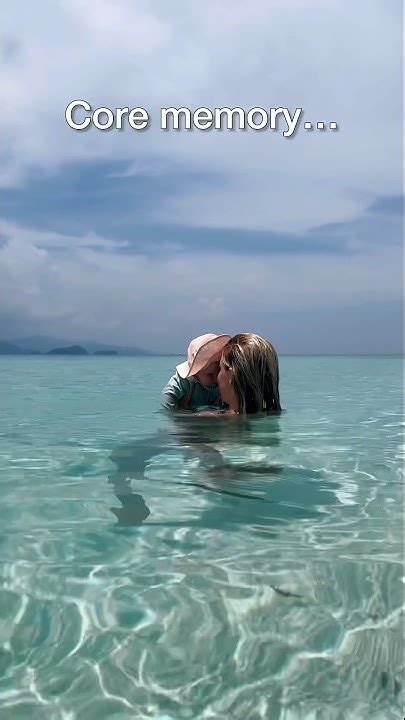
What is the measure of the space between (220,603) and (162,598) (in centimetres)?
30

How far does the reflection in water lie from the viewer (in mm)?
4652

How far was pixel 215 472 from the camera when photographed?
19.6 ft

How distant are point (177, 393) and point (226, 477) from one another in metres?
2.66

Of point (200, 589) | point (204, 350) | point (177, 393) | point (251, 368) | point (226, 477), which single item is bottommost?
point (200, 589)

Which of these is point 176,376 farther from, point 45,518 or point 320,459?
point 45,518

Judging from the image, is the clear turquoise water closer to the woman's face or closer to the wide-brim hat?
the woman's face

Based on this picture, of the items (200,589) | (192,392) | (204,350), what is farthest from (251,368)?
(200,589)

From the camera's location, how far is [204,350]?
760cm

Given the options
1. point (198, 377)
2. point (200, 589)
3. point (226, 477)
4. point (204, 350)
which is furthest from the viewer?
point (198, 377)

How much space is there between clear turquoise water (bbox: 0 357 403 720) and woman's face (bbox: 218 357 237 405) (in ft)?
4.18

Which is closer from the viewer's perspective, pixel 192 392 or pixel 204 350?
pixel 204 350

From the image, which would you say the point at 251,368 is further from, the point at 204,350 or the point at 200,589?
the point at 200,589

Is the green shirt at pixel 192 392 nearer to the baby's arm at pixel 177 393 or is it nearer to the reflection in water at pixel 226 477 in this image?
the baby's arm at pixel 177 393

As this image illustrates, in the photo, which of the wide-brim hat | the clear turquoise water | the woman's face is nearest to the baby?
the wide-brim hat
